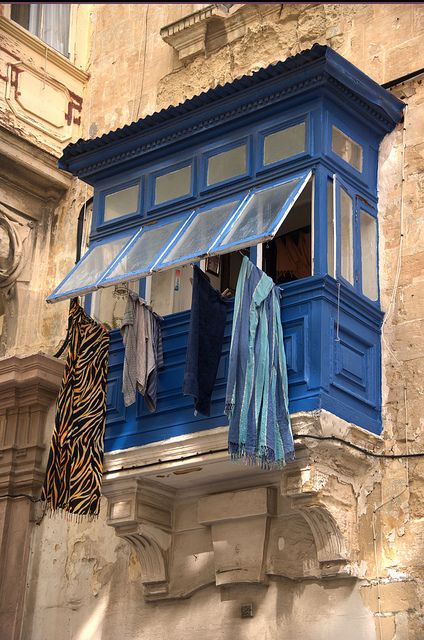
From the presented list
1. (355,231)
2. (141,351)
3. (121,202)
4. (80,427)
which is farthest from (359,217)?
(80,427)

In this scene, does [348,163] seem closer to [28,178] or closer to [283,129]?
[283,129]

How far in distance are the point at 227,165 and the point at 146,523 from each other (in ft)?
9.93

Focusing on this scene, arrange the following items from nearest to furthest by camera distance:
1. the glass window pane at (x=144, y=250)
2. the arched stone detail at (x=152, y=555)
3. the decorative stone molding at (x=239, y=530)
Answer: the decorative stone molding at (x=239, y=530) < the glass window pane at (x=144, y=250) < the arched stone detail at (x=152, y=555)

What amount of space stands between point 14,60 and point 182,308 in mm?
3716

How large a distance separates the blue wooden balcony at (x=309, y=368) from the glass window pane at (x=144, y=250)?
502mm

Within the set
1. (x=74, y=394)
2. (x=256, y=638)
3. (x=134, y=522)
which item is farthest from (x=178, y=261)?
(x=256, y=638)

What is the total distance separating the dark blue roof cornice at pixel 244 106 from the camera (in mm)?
8438

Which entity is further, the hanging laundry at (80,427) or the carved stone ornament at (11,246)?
the carved stone ornament at (11,246)

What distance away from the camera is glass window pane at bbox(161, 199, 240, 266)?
8.30m

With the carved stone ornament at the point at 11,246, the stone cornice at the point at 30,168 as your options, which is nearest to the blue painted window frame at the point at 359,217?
the stone cornice at the point at 30,168

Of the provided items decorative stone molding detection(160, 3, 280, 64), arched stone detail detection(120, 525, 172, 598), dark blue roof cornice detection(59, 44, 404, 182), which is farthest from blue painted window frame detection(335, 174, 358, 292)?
decorative stone molding detection(160, 3, 280, 64)

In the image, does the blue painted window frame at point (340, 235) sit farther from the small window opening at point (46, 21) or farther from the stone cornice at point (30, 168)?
the small window opening at point (46, 21)

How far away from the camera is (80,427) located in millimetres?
8898

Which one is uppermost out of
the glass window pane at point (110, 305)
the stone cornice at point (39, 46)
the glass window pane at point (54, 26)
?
the glass window pane at point (54, 26)
